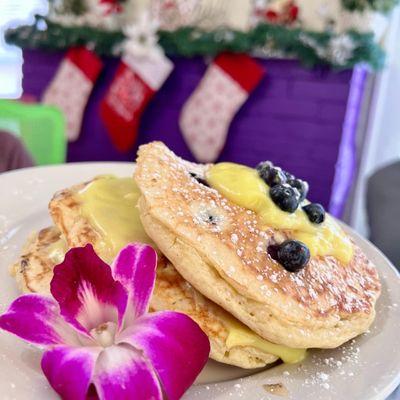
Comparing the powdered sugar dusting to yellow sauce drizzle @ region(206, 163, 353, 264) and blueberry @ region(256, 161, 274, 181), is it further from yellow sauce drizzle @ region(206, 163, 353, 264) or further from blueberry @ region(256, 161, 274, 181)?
blueberry @ region(256, 161, 274, 181)

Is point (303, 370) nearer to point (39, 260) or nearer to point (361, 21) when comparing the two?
point (39, 260)

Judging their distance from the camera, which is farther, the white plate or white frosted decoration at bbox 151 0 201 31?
white frosted decoration at bbox 151 0 201 31

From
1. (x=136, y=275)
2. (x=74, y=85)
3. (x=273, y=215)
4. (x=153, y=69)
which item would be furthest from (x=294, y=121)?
(x=136, y=275)

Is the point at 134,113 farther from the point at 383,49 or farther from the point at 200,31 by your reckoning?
the point at 383,49

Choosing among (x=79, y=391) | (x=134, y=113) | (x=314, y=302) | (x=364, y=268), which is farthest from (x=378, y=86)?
(x=79, y=391)

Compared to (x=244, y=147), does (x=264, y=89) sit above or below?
above

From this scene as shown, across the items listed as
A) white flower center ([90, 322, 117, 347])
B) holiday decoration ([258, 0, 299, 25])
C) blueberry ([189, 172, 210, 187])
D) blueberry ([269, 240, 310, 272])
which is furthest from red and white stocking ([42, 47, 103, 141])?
white flower center ([90, 322, 117, 347])

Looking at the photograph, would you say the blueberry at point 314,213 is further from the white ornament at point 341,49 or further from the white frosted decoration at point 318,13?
the white frosted decoration at point 318,13
